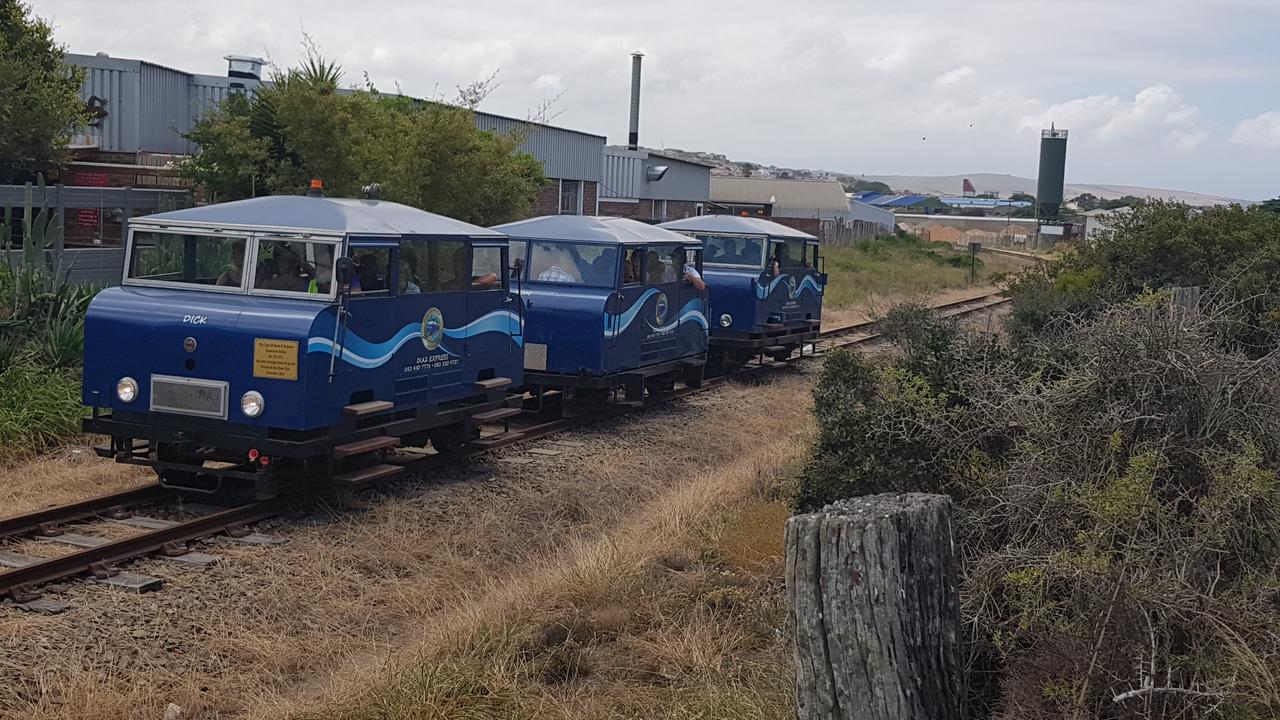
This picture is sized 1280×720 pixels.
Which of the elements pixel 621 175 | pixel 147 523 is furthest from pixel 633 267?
pixel 621 175

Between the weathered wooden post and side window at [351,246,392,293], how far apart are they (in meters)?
6.32

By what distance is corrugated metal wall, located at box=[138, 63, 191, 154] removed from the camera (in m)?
30.6

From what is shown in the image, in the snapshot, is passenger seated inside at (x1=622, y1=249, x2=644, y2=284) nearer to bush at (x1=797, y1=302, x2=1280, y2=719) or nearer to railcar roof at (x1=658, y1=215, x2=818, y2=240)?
railcar roof at (x1=658, y1=215, x2=818, y2=240)

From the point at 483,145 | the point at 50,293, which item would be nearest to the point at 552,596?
the point at 50,293

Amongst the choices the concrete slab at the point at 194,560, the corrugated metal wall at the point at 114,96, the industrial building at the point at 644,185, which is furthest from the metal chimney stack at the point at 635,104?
the concrete slab at the point at 194,560

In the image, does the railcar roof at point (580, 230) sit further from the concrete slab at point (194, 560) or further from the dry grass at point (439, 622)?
the concrete slab at point (194, 560)

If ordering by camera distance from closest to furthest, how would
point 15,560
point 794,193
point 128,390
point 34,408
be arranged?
point 15,560 → point 128,390 → point 34,408 → point 794,193

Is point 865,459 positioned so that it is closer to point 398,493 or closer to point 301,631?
point 301,631

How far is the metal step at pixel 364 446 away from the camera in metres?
10.4

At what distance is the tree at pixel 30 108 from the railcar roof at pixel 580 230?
12.0m

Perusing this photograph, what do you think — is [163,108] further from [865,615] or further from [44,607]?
[865,615]

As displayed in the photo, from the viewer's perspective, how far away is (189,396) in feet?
32.7

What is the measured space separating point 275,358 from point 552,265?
611cm

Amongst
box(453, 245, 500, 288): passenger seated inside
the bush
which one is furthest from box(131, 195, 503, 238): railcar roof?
the bush
